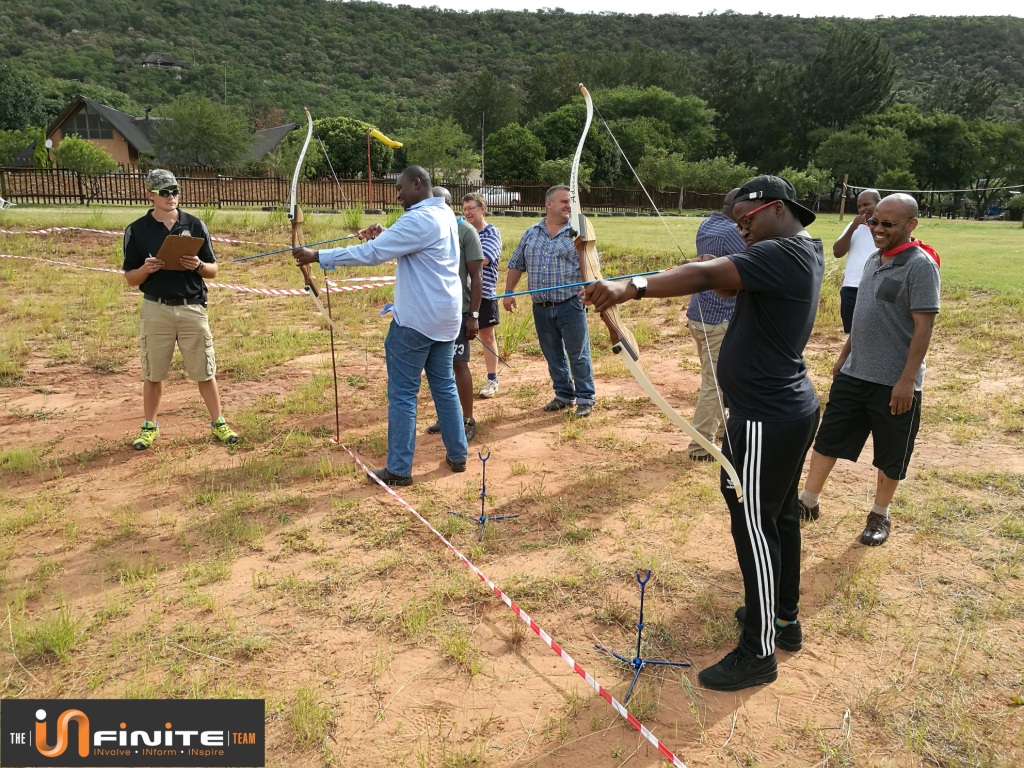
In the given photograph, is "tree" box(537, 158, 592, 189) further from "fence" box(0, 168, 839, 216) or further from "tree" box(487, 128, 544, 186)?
"tree" box(487, 128, 544, 186)

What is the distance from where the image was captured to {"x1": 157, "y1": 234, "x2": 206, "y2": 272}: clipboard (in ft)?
17.6

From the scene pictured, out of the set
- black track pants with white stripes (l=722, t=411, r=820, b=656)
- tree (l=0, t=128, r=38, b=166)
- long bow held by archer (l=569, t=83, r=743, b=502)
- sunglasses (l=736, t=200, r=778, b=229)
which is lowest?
black track pants with white stripes (l=722, t=411, r=820, b=656)

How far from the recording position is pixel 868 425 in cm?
443

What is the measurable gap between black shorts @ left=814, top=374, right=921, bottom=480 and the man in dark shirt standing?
1359 mm

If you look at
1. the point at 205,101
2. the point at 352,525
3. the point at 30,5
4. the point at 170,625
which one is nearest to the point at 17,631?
the point at 170,625

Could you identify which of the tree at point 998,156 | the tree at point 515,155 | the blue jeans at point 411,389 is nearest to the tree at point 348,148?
the tree at point 515,155

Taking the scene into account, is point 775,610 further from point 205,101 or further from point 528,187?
point 205,101

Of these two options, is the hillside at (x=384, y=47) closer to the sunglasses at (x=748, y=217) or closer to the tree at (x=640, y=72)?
the tree at (x=640, y=72)

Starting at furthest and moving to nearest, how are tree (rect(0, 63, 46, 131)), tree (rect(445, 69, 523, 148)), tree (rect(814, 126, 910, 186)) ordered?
tree (rect(445, 69, 523, 148)) → tree (rect(0, 63, 46, 131)) → tree (rect(814, 126, 910, 186))

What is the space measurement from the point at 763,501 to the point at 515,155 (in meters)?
46.1

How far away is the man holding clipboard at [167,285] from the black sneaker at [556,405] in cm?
284

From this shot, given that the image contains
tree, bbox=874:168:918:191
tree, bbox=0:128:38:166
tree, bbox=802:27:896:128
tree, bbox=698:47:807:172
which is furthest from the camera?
tree, bbox=802:27:896:128

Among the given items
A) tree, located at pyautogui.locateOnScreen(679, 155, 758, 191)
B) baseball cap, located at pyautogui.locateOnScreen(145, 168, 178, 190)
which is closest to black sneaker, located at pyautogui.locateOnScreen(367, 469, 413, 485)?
baseball cap, located at pyautogui.locateOnScreen(145, 168, 178, 190)

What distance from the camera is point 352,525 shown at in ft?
15.4
